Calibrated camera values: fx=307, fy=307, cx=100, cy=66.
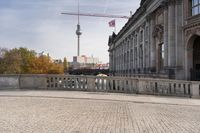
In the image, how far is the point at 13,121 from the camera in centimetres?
973

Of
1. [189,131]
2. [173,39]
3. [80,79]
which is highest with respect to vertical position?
[173,39]

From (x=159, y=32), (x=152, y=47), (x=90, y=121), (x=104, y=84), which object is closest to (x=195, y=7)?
(x=159, y=32)

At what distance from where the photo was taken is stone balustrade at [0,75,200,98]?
19.6 m

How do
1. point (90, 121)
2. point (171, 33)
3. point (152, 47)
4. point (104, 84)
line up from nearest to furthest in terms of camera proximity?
1. point (90, 121)
2. point (104, 84)
3. point (171, 33)
4. point (152, 47)

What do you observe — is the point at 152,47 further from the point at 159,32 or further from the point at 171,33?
the point at 171,33

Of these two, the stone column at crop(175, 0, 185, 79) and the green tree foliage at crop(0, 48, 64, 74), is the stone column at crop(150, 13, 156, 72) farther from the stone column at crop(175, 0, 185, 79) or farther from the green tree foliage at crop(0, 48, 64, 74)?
the green tree foliage at crop(0, 48, 64, 74)

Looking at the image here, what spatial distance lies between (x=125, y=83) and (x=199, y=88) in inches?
187

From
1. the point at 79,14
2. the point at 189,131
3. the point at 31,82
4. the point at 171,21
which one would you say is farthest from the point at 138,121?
the point at 79,14

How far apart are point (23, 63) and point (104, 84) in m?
75.4

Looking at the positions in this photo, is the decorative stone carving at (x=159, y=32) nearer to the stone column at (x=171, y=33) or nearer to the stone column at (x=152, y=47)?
the stone column at (x=152, y=47)

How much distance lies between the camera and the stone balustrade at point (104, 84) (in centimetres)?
1956

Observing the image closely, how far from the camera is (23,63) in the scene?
9306cm

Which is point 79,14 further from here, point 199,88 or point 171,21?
point 199,88

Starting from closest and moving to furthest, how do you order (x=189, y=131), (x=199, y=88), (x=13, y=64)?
1. (x=189, y=131)
2. (x=199, y=88)
3. (x=13, y=64)
